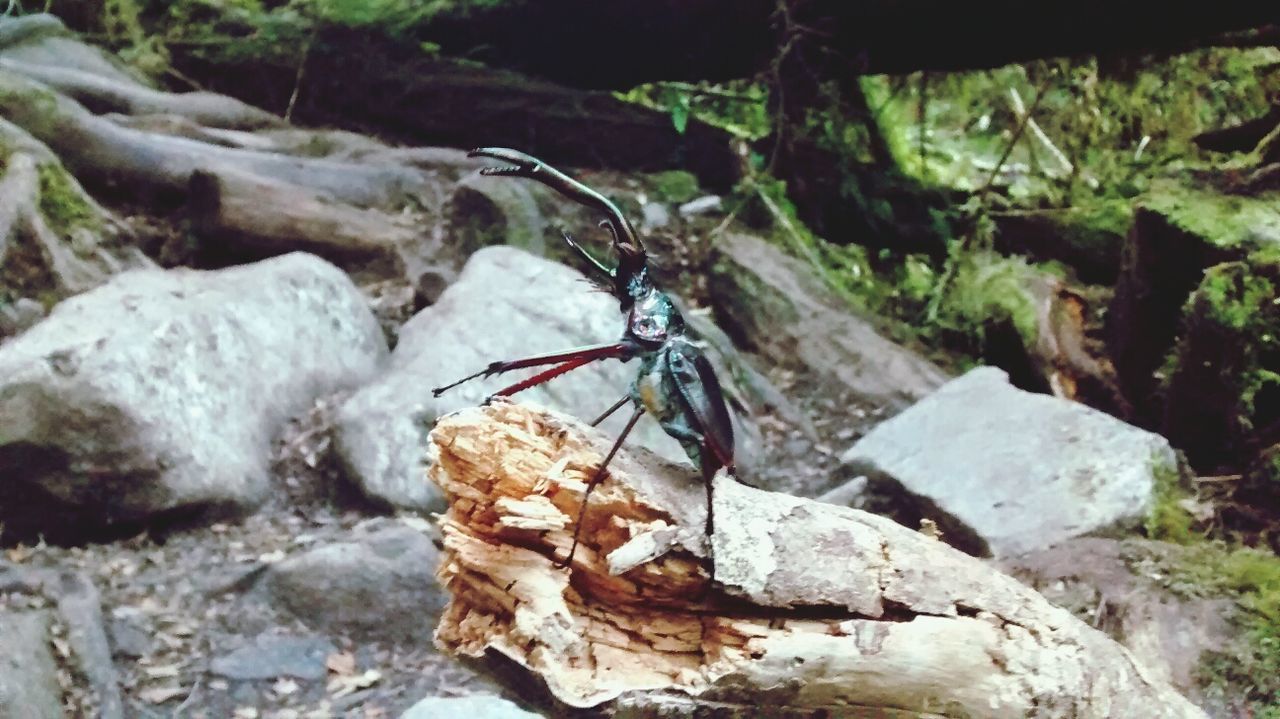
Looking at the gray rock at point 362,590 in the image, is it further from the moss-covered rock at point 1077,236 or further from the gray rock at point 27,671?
the moss-covered rock at point 1077,236

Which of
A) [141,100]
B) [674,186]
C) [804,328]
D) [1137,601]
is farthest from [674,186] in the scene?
[1137,601]

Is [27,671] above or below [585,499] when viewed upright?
below

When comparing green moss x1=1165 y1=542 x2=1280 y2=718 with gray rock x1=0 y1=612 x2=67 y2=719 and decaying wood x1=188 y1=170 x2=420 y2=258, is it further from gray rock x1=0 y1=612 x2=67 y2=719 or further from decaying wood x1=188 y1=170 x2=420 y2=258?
decaying wood x1=188 y1=170 x2=420 y2=258

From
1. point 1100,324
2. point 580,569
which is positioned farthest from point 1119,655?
point 1100,324

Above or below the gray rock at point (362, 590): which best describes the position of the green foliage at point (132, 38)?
above

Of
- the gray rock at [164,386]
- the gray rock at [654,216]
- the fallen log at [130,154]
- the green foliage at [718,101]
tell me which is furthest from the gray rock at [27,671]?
the green foliage at [718,101]

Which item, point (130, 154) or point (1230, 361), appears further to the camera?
point (130, 154)

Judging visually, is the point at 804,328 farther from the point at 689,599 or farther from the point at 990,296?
the point at 689,599

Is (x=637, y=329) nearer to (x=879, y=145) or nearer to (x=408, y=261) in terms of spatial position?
(x=408, y=261)
